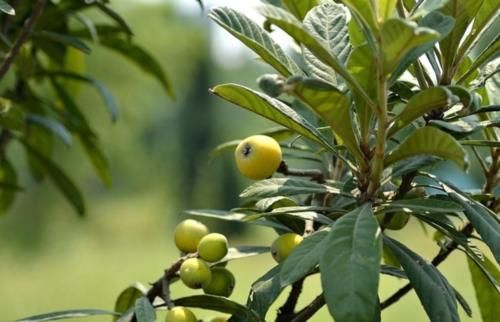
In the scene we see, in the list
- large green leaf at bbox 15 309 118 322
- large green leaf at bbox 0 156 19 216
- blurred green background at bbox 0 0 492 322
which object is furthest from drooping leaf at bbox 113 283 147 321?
blurred green background at bbox 0 0 492 322

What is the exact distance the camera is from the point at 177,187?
87.9 feet

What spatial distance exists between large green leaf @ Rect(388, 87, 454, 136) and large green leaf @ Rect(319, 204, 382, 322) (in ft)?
0.38

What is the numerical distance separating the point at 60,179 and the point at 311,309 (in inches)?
41.5

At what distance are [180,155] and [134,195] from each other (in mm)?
2154

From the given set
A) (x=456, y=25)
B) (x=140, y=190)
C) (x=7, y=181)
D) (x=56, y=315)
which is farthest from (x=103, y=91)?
(x=140, y=190)

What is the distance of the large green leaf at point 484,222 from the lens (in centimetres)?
94

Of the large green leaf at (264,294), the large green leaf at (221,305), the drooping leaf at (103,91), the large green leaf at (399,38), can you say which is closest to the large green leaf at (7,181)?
the drooping leaf at (103,91)

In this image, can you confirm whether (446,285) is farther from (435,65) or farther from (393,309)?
(393,309)

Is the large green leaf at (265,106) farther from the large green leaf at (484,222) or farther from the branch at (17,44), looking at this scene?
the branch at (17,44)

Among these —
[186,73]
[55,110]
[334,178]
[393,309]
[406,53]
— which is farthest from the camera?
[186,73]

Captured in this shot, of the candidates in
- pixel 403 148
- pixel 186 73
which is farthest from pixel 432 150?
pixel 186 73

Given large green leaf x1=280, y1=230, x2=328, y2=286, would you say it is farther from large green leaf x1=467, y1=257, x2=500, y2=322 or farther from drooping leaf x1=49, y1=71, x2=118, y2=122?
drooping leaf x1=49, y1=71, x2=118, y2=122

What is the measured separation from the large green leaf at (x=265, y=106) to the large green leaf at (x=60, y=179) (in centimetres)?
108

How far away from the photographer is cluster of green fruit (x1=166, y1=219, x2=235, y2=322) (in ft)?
3.53
